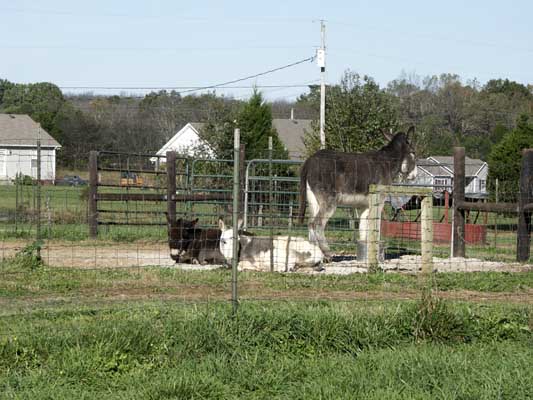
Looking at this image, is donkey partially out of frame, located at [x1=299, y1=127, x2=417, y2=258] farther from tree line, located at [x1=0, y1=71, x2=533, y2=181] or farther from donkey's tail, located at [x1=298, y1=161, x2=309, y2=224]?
tree line, located at [x1=0, y1=71, x2=533, y2=181]

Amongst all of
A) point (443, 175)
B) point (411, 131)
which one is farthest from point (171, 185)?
point (443, 175)

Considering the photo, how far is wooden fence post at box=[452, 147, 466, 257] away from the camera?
15766mm

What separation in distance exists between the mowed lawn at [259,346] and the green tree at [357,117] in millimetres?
19132

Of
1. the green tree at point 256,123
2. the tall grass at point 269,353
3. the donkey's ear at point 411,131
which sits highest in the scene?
the green tree at point 256,123

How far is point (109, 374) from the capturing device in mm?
7172

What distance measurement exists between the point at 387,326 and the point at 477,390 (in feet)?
6.24

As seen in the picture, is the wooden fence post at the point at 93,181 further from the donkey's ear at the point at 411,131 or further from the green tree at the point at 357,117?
the green tree at the point at 357,117

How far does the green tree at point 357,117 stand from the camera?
29.9 metres

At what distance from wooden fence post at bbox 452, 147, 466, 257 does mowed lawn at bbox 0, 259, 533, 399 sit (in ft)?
15.9

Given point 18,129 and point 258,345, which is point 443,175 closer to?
point 258,345

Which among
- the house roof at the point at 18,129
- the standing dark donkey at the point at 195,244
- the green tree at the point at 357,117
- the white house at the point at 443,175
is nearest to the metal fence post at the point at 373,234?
the standing dark donkey at the point at 195,244

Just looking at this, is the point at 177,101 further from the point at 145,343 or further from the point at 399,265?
the point at 145,343

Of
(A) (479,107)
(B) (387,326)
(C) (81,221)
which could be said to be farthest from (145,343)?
(A) (479,107)

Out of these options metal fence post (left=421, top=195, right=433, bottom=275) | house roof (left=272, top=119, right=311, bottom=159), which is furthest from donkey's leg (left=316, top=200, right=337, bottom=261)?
house roof (left=272, top=119, right=311, bottom=159)
